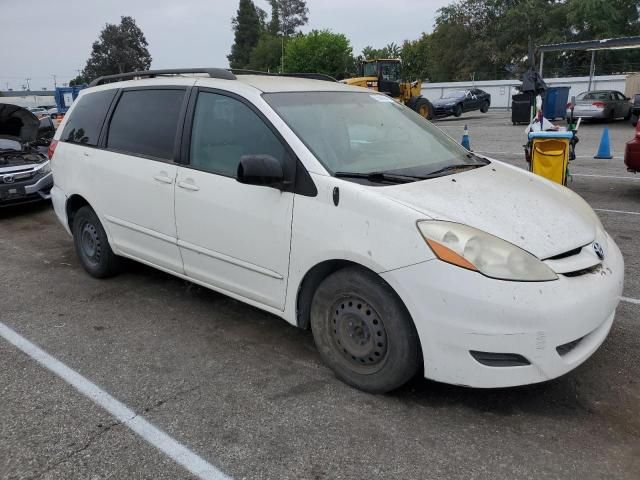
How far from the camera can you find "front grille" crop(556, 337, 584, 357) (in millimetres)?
2680

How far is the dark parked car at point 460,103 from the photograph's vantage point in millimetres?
26969

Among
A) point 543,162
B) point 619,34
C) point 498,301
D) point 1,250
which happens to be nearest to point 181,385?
point 498,301

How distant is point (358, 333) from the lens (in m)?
3.06

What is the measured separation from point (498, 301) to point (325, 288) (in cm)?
99

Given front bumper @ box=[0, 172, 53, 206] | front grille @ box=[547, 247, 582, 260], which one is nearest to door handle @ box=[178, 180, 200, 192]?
front grille @ box=[547, 247, 582, 260]

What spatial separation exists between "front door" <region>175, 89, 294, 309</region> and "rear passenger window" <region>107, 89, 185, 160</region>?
271mm

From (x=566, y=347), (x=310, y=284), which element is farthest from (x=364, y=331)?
(x=566, y=347)

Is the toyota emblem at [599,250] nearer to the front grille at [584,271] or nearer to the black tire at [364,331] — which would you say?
the front grille at [584,271]

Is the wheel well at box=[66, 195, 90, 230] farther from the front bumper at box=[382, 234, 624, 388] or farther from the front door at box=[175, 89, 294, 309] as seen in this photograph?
the front bumper at box=[382, 234, 624, 388]

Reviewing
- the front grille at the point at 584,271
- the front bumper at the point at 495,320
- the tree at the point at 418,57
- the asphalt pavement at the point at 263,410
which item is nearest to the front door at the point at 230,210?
the asphalt pavement at the point at 263,410

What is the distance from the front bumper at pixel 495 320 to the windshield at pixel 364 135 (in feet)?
2.92

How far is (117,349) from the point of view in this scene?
3746 mm

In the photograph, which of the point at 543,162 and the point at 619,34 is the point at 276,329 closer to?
the point at 543,162

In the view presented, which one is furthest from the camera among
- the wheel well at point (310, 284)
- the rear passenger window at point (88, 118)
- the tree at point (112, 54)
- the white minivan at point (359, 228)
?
the tree at point (112, 54)
